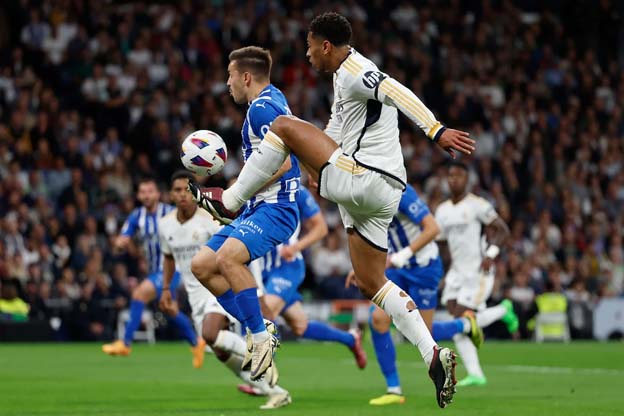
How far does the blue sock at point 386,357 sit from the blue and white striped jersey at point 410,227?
88 cm

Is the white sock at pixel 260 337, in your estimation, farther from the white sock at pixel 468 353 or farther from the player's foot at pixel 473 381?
the white sock at pixel 468 353

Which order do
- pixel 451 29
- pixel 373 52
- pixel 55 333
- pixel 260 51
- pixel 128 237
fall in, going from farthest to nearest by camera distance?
pixel 451 29
pixel 373 52
pixel 55 333
pixel 128 237
pixel 260 51

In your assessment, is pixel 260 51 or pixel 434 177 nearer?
pixel 260 51

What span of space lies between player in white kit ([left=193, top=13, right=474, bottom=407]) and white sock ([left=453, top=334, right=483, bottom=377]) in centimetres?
476

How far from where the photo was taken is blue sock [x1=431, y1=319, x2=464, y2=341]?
495 inches

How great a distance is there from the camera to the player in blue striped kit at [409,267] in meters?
11.4

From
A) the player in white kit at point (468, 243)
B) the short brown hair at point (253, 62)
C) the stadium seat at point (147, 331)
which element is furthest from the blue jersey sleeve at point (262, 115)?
the stadium seat at point (147, 331)

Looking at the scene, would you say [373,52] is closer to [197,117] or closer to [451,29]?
[451,29]

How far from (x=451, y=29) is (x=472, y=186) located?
5.67m

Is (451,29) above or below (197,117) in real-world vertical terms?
above

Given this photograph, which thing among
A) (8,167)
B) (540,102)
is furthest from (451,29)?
(8,167)

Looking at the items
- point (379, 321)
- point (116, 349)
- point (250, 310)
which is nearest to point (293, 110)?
point (116, 349)

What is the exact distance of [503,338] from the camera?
80.2 ft

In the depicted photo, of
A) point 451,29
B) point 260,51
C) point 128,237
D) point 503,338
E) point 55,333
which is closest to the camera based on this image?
point 260,51
